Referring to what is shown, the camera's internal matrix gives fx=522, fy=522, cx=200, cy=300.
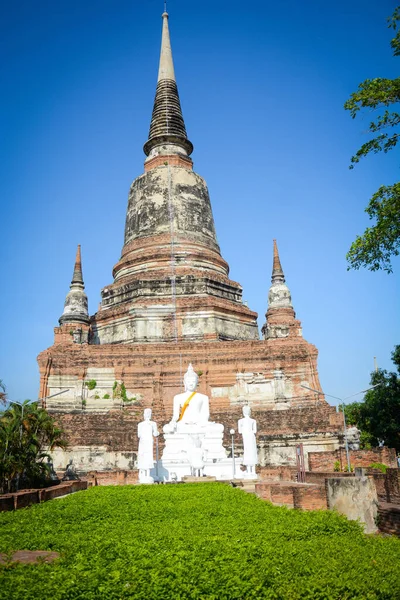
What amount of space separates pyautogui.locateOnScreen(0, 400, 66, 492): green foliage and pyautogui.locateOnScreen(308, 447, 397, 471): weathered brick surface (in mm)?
9100

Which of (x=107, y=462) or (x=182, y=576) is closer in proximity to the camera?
(x=182, y=576)

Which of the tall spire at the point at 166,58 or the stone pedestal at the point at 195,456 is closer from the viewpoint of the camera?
the stone pedestal at the point at 195,456

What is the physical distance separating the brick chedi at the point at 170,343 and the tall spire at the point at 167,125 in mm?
Result: 94

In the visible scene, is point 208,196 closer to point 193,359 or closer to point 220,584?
point 193,359

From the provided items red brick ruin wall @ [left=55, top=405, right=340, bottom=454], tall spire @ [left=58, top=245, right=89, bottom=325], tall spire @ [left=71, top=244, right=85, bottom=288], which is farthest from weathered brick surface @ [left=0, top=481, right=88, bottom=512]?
tall spire @ [left=71, top=244, right=85, bottom=288]

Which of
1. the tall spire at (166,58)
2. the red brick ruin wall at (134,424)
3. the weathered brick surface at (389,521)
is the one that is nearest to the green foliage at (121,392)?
the red brick ruin wall at (134,424)

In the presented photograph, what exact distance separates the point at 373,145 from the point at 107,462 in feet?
47.8

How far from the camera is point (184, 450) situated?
1769cm

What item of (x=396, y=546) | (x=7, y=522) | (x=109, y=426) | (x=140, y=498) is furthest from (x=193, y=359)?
(x=396, y=546)

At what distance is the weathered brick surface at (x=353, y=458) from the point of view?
18.5 meters

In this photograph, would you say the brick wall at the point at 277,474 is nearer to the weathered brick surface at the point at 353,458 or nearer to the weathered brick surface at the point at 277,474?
the weathered brick surface at the point at 277,474

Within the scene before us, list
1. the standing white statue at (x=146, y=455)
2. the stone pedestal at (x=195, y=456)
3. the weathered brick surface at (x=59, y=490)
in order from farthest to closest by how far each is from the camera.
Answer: the stone pedestal at (x=195, y=456) → the standing white statue at (x=146, y=455) → the weathered brick surface at (x=59, y=490)

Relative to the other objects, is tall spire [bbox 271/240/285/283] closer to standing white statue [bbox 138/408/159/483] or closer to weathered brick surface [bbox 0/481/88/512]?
standing white statue [bbox 138/408/159/483]

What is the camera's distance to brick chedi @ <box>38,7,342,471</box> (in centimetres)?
2097
